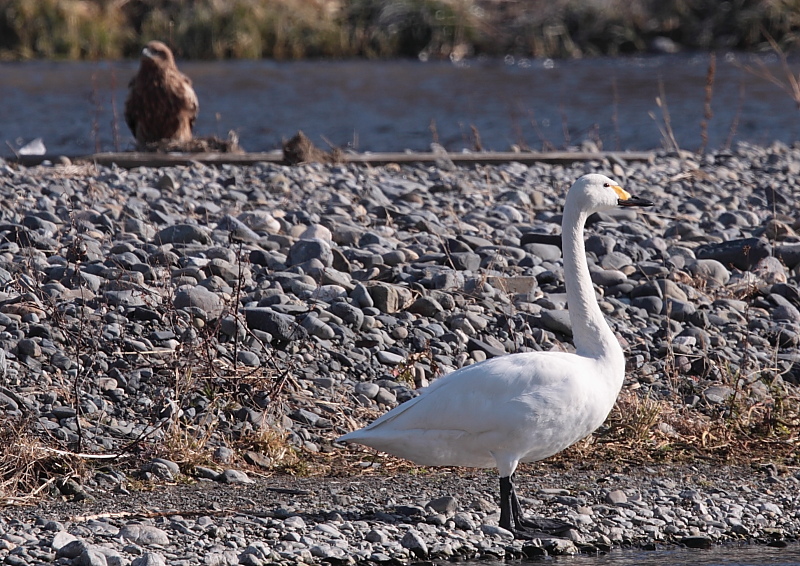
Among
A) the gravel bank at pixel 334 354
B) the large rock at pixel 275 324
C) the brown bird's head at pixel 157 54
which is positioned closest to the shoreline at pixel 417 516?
the gravel bank at pixel 334 354

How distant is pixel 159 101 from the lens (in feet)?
39.4

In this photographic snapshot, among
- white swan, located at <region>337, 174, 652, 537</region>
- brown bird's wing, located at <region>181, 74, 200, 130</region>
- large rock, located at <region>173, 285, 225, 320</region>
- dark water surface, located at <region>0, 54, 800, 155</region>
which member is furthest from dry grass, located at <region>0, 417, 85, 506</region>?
dark water surface, located at <region>0, 54, 800, 155</region>

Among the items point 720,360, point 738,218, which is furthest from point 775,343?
point 738,218

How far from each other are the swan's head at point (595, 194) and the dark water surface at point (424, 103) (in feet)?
28.0

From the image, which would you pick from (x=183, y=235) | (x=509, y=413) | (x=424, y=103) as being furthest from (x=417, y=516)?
(x=424, y=103)

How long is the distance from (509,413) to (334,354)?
195 centimetres

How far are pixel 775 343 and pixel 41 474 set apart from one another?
4.36m

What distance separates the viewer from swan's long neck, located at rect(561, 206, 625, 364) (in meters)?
5.25

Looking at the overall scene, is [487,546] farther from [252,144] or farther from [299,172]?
[252,144]

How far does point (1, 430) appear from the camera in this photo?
17.9 feet

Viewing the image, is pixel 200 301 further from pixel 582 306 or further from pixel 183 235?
pixel 582 306

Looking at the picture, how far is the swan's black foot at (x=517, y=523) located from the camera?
5047 mm

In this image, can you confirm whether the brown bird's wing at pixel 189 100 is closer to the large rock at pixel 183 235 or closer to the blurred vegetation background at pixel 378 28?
the large rock at pixel 183 235

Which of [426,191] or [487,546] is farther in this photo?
[426,191]
